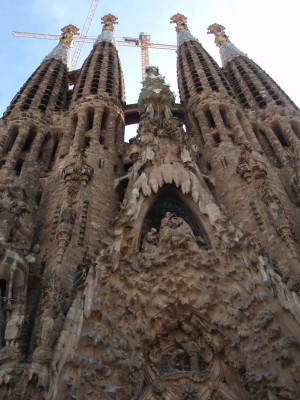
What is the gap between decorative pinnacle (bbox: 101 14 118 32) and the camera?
113 feet

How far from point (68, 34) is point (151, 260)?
27.1 m

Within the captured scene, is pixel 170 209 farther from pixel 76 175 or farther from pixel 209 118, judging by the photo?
pixel 209 118

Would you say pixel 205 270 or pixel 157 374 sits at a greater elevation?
pixel 205 270

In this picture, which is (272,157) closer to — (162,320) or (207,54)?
(162,320)

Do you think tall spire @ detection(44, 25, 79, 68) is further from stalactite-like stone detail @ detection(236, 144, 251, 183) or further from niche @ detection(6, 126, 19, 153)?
stalactite-like stone detail @ detection(236, 144, 251, 183)

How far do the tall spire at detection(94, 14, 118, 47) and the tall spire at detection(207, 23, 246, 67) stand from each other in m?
7.02

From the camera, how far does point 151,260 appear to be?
1112cm

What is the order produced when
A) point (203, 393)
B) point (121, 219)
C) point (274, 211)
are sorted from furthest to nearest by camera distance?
point (274, 211)
point (121, 219)
point (203, 393)

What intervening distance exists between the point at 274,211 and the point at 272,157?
5.40 metres

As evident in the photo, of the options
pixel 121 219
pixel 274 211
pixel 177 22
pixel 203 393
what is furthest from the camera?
pixel 177 22

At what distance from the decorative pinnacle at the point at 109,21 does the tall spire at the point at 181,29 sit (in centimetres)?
455

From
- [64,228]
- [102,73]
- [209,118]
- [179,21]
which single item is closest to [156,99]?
[209,118]

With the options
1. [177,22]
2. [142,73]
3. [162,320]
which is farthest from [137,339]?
[142,73]

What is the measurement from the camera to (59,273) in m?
11.2
